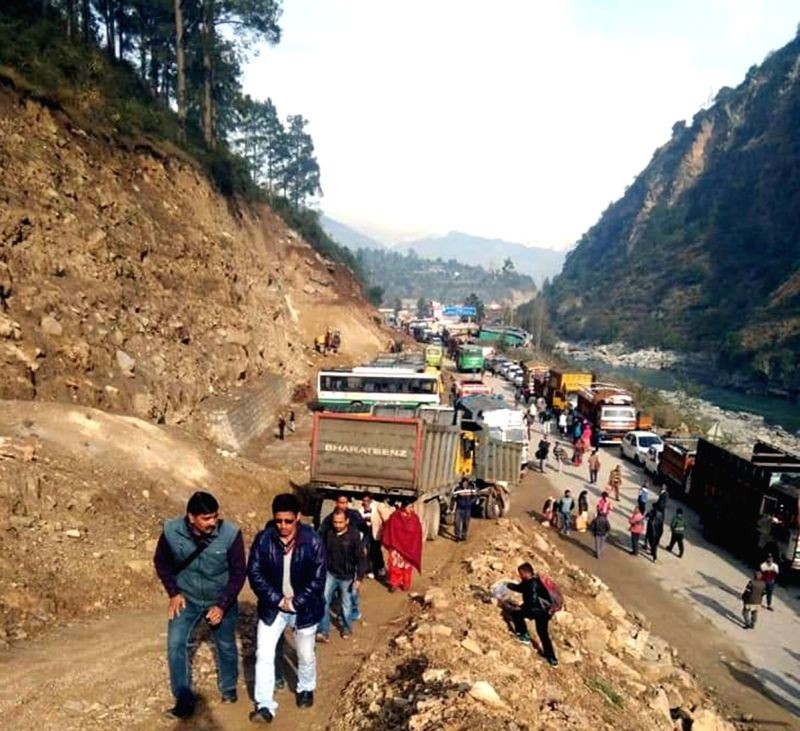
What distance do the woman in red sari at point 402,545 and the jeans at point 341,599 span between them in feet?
7.40

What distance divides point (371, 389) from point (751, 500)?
60.3 feet

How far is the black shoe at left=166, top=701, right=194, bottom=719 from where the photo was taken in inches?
225

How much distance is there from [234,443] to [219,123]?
39194 millimetres

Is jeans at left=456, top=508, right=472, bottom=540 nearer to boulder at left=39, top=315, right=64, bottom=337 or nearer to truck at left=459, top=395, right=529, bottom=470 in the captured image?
truck at left=459, top=395, right=529, bottom=470

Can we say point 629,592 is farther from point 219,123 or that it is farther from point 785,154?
point 785,154

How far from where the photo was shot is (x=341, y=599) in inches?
323

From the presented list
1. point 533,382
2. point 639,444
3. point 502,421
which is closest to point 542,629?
point 502,421

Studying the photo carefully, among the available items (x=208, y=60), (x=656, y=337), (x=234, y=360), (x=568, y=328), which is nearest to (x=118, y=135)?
(x=234, y=360)

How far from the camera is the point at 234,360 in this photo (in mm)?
26219

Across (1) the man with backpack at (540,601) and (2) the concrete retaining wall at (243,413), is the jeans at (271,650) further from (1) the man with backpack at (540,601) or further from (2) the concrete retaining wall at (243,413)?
(2) the concrete retaining wall at (243,413)

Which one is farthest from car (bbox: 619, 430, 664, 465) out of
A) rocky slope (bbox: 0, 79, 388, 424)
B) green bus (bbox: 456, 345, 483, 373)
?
green bus (bbox: 456, 345, 483, 373)

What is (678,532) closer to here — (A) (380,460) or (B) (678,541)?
(B) (678,541)

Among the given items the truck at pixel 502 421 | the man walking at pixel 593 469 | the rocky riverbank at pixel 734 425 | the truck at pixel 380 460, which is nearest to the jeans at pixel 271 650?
the truck at pixel 380 460

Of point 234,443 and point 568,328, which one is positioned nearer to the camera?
point 234,443
